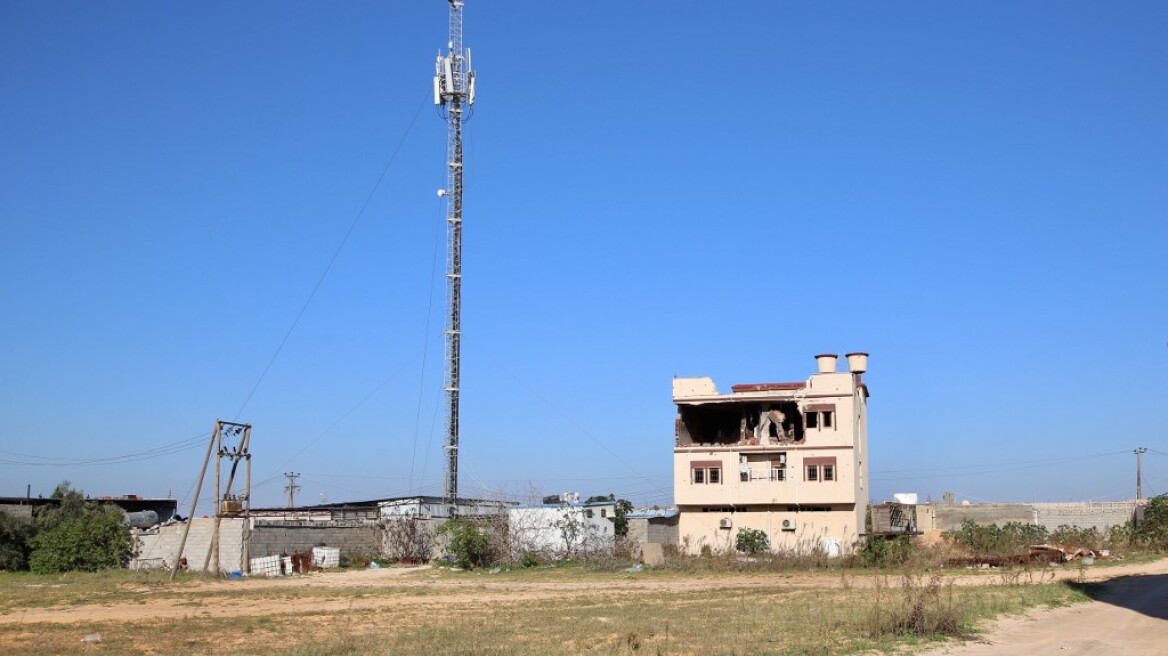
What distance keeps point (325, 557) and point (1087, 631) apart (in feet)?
137

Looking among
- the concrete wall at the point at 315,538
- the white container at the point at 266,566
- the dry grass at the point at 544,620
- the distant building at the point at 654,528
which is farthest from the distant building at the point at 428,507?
the dry grass at the point at 544,620

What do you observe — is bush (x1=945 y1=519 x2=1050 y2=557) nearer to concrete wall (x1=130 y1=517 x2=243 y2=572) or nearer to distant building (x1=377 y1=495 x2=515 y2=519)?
distant building (x1=377 y1=495 x2=515 y2=519)

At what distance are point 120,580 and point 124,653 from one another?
27.4 m

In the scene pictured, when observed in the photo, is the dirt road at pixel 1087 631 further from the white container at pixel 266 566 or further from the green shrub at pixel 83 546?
the green shrub at pixel 83 546

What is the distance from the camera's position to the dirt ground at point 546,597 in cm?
2197

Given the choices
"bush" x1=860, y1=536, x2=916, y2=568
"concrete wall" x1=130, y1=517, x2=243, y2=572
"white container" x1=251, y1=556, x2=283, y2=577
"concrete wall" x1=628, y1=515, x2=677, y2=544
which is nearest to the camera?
"bush" x1=860, y1=536, x2=916, y2=568

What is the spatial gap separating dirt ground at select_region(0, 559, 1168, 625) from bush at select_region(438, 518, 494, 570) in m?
1.92

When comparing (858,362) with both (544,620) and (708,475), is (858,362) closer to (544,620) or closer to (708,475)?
(708,475)

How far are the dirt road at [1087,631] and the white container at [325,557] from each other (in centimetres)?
3830

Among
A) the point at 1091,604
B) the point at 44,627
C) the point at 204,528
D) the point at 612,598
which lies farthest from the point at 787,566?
the point at 44,627

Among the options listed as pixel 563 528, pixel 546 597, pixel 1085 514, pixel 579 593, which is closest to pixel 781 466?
pixel 563 528

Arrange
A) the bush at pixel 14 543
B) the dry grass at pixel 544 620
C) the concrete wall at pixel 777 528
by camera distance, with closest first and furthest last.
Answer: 1. the dry grass at pixel 544 620
2. the bush at pixel 14 543
3. the concrete wall at pixel 777 528

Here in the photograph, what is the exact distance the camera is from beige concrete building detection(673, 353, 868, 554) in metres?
58.8

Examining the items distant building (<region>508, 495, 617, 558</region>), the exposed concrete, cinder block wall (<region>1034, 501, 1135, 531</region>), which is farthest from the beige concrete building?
cinder block wall (<region>1034, 501, 1135, 531</region>)
